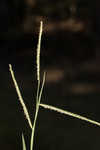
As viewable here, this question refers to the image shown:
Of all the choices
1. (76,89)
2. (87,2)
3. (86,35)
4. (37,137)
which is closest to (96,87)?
(76,89)

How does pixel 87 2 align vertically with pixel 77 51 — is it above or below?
above

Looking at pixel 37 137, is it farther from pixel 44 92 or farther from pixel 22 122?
pixel 44 92

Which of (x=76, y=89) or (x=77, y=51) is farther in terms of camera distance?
(x=77, y=51)

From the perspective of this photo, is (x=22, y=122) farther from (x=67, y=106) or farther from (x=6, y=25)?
(x=6, y=25)

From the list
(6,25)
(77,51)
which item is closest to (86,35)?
(77,51)

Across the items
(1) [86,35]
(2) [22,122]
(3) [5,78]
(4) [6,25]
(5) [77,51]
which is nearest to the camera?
(2) [22,122]

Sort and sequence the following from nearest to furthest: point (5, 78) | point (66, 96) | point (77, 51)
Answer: point (66, 96)
point (5, 78)
point (77, 51)
